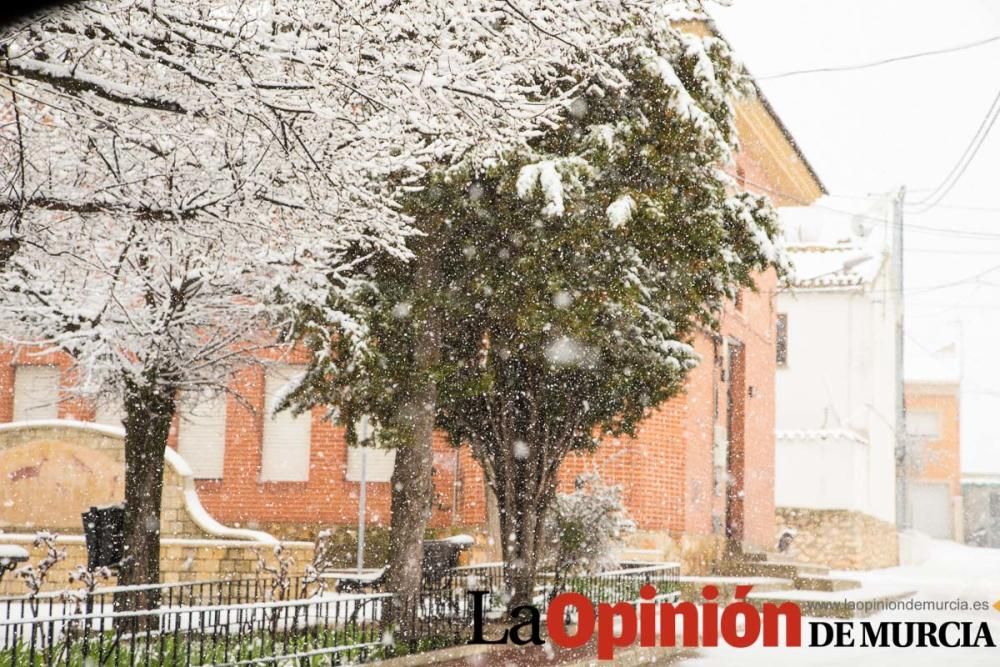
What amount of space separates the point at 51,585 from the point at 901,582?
18869 mm

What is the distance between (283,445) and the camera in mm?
24672

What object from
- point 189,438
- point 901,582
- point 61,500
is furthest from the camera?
point 901,582

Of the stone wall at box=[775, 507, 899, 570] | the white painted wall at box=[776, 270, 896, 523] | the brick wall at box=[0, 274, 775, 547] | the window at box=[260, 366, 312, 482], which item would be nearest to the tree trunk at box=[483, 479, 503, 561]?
the brick wall at box=[0, 274, 775, 547]

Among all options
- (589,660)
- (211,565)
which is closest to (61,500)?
(211,565)

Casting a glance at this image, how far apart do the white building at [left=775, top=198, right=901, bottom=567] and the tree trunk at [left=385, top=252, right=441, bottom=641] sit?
20.0m

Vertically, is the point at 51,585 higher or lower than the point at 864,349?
lower

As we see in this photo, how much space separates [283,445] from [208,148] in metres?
16.0

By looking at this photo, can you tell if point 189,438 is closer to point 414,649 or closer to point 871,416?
point 414,649

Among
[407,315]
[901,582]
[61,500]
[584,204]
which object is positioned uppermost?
[584,204]

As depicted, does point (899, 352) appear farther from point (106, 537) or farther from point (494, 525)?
point (106, 537)

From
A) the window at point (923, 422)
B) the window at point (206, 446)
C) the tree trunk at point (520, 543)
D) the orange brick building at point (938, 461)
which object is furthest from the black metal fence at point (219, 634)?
the window at point (923, 422)

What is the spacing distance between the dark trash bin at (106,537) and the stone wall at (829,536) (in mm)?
23255

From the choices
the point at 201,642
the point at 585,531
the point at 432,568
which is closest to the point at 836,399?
the point at 585,531

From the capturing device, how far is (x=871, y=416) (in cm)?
3769
